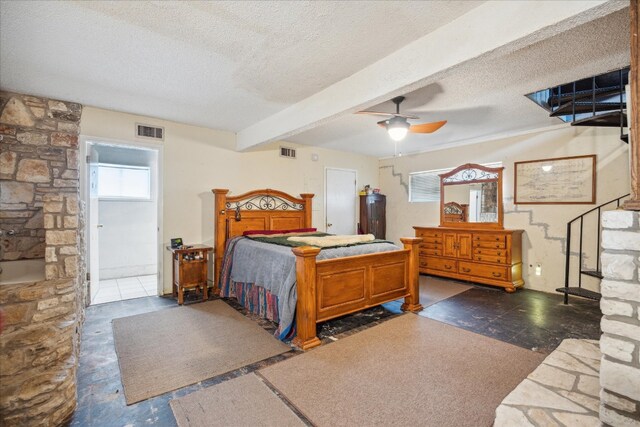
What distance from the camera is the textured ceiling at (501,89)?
219 cm

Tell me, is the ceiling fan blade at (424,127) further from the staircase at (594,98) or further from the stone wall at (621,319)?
the stone wall at (621,319)

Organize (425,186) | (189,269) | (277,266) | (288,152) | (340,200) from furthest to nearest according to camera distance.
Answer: (340,200)
(425,186)
(288,152)
(189,269)
(277,266)

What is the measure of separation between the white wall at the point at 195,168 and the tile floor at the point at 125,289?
471mm

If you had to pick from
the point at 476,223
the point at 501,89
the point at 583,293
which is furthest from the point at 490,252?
the point at 501,89

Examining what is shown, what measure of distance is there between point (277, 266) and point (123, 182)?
396 centimetres

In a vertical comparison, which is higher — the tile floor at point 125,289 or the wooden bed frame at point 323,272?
the wooden bed frame at point 323,272

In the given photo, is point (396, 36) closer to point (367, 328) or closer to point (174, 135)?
point (367, 328)

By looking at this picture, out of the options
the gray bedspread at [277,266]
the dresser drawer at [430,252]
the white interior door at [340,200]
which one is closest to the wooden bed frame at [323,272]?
the gray bedspread at [277,266]

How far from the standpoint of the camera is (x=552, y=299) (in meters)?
4.11

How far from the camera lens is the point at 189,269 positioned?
402 centimetres

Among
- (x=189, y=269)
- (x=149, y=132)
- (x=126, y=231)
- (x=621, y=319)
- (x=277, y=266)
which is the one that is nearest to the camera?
(x=621, y=319)

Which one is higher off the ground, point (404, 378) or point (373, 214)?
point (373, 214)

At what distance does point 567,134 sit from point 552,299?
236 cm

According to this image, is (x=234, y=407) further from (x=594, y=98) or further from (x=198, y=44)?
(x=594, y=98)
